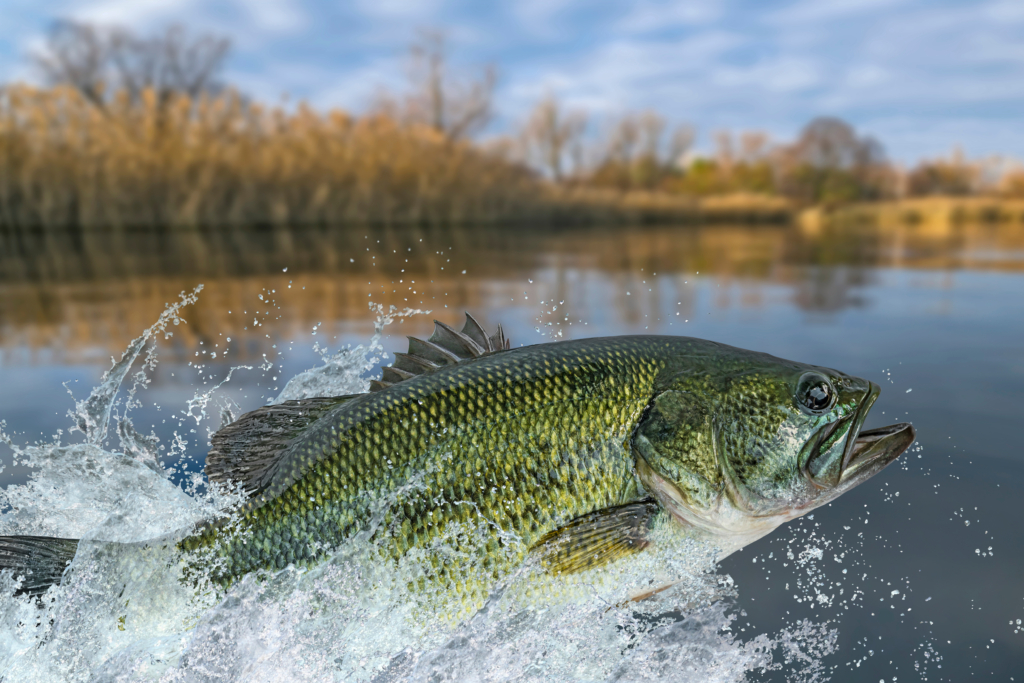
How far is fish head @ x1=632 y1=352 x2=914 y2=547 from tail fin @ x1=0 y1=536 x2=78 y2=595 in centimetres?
171

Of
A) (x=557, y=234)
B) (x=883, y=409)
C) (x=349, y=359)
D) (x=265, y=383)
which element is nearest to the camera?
(x=349, y=359)

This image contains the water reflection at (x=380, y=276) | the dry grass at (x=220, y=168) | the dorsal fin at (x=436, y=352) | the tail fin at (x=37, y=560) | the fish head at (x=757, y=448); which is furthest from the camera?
the dry grass at (x=220, y=168)

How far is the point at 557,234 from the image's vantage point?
1040 inches

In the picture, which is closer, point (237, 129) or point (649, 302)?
point (649, 302)

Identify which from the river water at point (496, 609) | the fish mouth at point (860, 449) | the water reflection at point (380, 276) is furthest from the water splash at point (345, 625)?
the water reflection at point (380, 276)

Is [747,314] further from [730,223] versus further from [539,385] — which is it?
[730,223]

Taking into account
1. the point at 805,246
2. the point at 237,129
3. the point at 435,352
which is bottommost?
the point at 805,246

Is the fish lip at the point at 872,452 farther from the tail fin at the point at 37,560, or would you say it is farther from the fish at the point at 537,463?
the tail fin at the point at 37,560

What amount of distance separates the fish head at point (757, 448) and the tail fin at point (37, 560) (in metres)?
1.71

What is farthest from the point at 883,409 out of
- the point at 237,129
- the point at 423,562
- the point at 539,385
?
the point at 237,129

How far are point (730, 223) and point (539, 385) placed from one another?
33.4 meters

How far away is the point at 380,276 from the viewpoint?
14250mm

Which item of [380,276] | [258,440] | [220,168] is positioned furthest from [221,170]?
[258,440]

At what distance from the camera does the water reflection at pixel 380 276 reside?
9.19 metres
